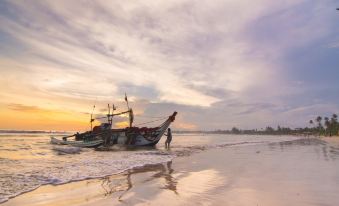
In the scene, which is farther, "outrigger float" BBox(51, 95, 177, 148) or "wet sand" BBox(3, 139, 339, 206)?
"outrigger float" BBox(51, 95, 177, 148)

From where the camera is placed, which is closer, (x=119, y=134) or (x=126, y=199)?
(x=126, y=199)

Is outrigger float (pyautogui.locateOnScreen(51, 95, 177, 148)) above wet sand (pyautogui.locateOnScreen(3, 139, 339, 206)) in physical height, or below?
above

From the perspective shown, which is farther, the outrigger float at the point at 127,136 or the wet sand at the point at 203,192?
the outrigger float at the point at 127,136

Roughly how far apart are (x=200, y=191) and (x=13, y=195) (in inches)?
235

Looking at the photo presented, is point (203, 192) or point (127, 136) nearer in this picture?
point (203, 192)

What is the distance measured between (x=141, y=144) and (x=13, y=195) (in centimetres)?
3632

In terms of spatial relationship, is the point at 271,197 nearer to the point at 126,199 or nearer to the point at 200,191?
the point at 200,191

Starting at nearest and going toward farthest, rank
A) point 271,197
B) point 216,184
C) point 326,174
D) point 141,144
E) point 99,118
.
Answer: point 271,197, point 216,184, point 326,174, point 141,144, point 99,118

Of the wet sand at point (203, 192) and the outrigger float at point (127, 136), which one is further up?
the outrigger float at point (127, 136)

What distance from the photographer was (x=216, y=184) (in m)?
11.4

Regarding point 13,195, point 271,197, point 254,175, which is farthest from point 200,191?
point 13,195

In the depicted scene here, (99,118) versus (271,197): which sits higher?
(99,118)

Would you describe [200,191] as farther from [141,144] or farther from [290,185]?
[141,144]

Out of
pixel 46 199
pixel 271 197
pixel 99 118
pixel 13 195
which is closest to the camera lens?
pixel 271 197
